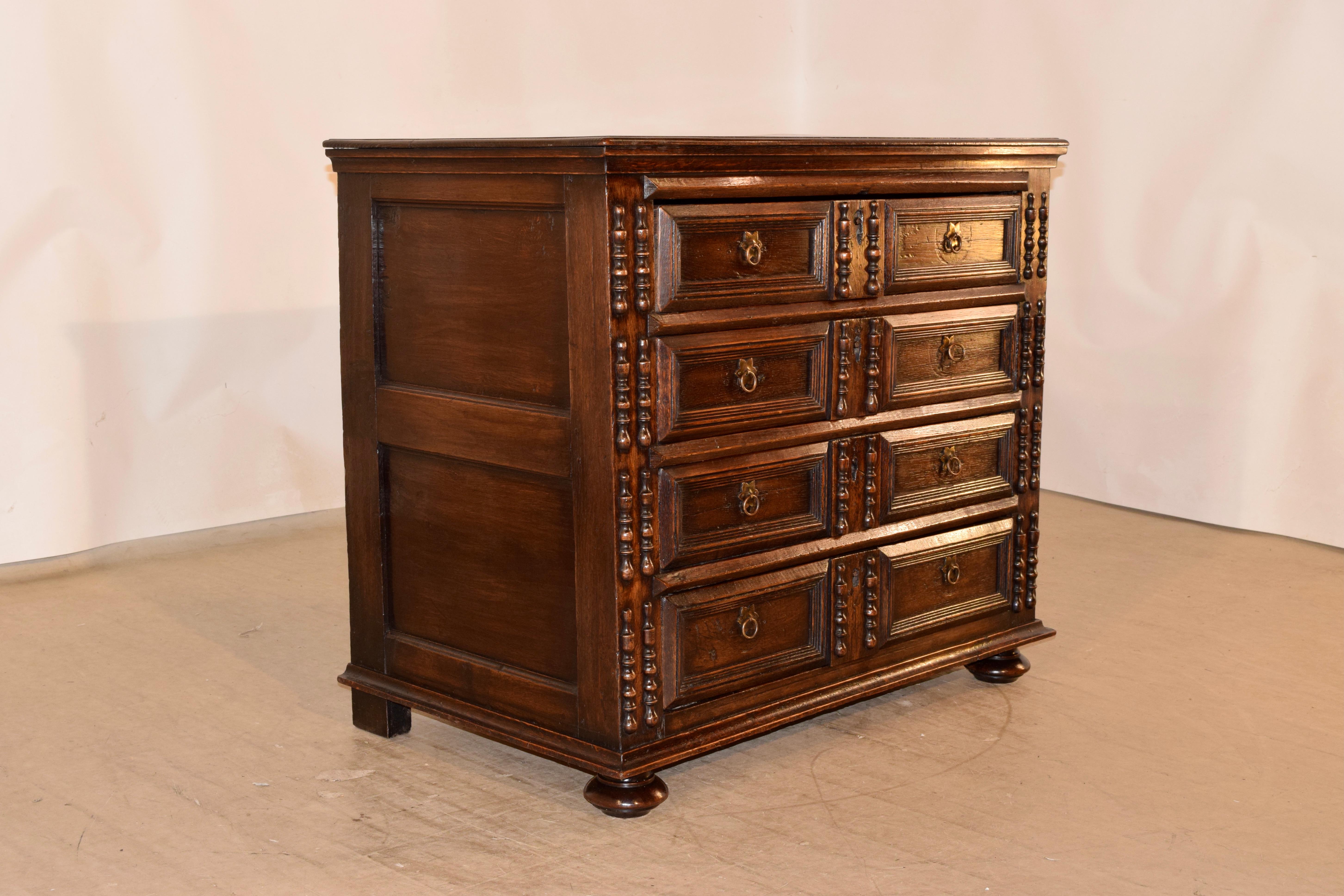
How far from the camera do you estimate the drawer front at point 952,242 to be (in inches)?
108

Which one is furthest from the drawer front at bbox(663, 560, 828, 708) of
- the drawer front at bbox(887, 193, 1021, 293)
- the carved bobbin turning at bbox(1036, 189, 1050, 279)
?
the carved bobbin turning at bbox(1036, 189, 1050, 279)

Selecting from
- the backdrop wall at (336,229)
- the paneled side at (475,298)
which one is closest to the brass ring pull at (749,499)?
the paneled side at (475,298)

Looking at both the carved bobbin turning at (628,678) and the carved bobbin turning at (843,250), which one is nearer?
the carved bobbin turning at (628,678)

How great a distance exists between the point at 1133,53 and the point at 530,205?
9.84 ft

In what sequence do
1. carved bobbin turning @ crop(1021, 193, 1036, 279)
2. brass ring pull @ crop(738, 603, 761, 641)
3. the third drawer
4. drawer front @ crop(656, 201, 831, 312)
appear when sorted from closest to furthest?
drawer front @ crop(656, 201, 831, 312) < the third drawer < brass ring pull @ crop(738, 603, 761, 641) < carved bobbin turning @ crop(1021, 193, 1036, 279)

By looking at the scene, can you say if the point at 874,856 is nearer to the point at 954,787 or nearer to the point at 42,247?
the point at 954,787

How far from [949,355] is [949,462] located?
0.71 feet

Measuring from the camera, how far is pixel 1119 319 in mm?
4836

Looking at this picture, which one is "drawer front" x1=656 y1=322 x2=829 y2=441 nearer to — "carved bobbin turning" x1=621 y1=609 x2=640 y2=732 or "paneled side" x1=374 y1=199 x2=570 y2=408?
"paneled side" x1=374 y1=199 x2=570 y2=408

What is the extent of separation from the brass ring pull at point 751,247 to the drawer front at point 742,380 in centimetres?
12

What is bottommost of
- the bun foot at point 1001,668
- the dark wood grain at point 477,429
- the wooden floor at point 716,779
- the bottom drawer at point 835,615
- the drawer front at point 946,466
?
the wooden floor at point 716,779

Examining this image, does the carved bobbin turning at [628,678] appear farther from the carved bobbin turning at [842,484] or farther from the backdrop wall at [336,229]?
the backdrop wall at [336,229]

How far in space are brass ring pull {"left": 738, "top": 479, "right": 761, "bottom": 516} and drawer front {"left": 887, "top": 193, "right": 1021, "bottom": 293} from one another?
0.50 m

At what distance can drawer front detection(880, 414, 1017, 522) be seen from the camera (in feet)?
9.27
